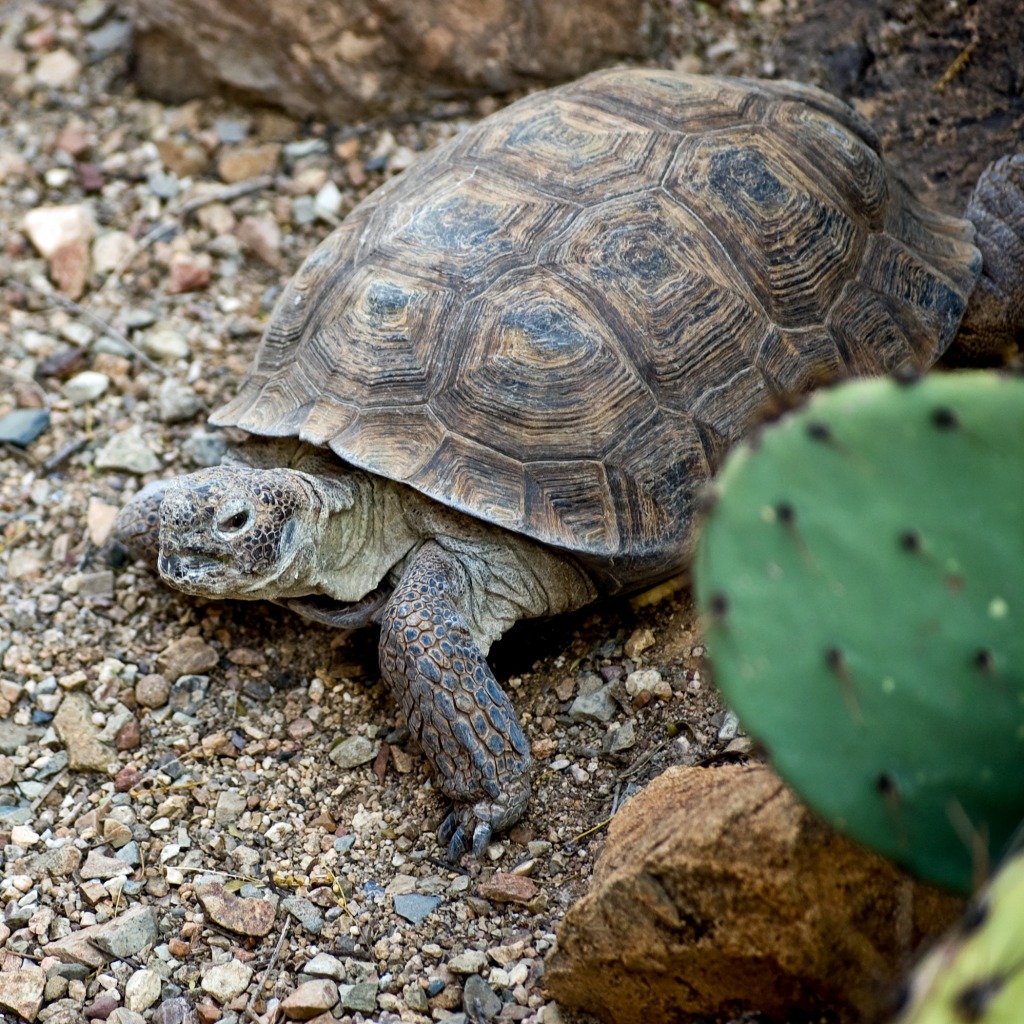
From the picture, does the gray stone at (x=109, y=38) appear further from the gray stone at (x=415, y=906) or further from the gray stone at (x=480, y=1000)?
the gray stone at (x=480, y=1000)

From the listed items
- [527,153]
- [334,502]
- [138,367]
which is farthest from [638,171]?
[138,367]

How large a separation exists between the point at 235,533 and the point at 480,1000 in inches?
60.7

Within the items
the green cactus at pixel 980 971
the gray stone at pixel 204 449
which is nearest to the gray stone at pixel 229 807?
the gray stone at pixel 204 449

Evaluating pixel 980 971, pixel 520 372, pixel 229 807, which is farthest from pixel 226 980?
pixel 980 971

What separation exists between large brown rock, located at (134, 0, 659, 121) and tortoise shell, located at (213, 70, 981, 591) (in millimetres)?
1446

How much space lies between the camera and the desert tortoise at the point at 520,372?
11.8ft

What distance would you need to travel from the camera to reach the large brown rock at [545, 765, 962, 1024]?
2.31m

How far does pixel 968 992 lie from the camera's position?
1314mm

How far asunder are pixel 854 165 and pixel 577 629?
2052 mm

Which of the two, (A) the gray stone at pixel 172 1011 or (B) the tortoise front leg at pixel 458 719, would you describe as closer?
(A) the gray stone at pixel 172 1011

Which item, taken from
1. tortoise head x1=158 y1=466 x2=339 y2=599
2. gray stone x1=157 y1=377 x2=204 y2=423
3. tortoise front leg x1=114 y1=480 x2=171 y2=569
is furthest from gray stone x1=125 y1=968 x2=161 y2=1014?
gray stone x1=157 y1=377 x2=204 y2=423

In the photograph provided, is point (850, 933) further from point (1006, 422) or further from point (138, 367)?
point (138, 367)

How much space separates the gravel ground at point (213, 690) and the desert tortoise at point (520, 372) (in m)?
0.24

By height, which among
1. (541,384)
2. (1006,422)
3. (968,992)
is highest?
(1006,422)
